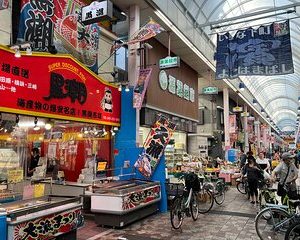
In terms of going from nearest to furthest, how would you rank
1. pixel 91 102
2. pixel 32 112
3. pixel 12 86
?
pixel 12 86, pixel 32 112, pixel 91 102

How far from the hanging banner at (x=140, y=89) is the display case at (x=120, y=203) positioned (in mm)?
2930

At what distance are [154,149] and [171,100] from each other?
5.40 meters

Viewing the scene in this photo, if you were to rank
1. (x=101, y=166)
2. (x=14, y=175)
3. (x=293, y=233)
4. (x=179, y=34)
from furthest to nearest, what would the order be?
(x=179, y=34) → (x=101, y=166) → (x=14, y=175) → (x=293, y=233)

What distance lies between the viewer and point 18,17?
7.54 m

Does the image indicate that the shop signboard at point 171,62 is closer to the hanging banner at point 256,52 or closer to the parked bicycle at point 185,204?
the hanging banner at point 256,52

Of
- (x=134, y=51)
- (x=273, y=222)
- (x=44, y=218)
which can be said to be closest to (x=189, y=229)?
(x=273, y=222)

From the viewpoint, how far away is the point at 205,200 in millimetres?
10273

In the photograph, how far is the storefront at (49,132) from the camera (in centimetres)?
548

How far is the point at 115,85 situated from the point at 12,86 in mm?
4163

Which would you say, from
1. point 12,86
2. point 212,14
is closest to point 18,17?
point 12,86

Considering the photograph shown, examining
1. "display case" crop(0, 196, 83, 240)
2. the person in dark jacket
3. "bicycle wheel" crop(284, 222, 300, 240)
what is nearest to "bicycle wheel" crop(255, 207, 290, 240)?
"bicycle wheel" crop(284, 222, 300, 240)

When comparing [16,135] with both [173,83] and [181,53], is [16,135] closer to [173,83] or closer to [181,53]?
[173,83]

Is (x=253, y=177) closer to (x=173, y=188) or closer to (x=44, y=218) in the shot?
(x=173, y=188)

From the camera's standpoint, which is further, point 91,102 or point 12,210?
point 91,102
